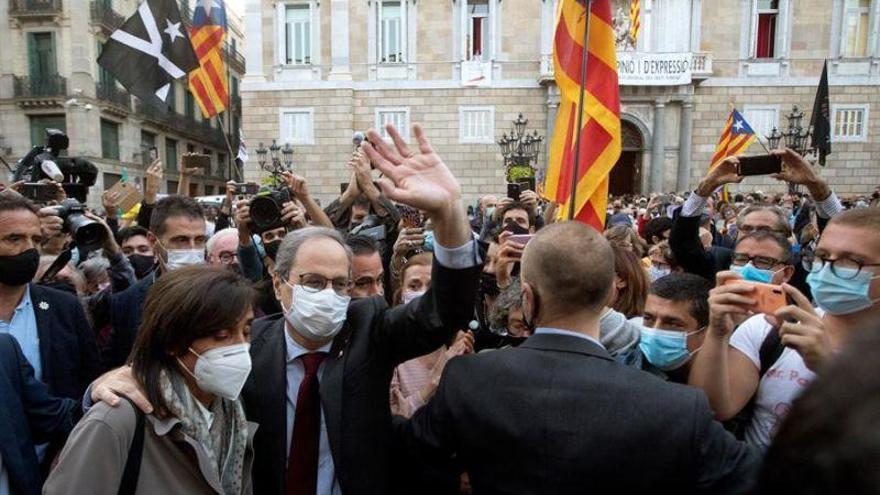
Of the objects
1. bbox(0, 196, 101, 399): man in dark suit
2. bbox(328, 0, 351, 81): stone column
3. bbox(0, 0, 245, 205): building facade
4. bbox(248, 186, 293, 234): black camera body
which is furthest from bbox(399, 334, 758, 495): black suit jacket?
bbox(0, 0, 245, 205): building facade

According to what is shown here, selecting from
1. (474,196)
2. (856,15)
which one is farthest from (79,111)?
(856,15)

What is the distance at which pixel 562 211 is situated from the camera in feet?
13.7

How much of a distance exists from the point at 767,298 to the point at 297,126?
22.2 metres

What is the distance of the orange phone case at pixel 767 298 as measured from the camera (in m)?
1.76

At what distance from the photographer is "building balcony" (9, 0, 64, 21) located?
2380cm

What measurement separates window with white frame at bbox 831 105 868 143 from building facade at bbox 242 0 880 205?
0.05 m

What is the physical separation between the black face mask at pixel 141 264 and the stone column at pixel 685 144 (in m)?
20.8

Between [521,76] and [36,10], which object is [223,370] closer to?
[521,76]

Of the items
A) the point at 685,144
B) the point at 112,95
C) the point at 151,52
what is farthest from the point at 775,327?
the point at 112,95

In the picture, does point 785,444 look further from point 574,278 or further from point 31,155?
point 31,155

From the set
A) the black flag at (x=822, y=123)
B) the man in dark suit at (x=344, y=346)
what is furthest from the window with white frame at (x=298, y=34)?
the man in dark suit at (x=344, y=346)

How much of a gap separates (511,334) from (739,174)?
1.60 meters

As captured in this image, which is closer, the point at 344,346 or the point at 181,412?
the point at 181,412

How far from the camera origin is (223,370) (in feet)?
5.70
